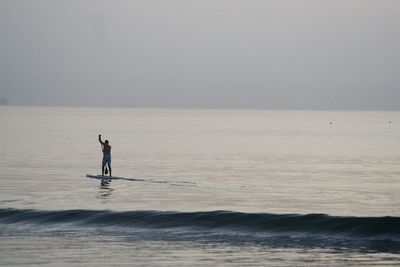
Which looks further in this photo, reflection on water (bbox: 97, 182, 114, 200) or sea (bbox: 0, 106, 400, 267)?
reflection on water (bbox: 97, 182, 114, 200)

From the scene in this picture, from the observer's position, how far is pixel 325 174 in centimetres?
5850

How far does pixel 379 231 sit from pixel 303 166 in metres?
37.2

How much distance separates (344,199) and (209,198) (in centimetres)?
739

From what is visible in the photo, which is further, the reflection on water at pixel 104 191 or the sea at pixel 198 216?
the reflection on water at pixel 104 191

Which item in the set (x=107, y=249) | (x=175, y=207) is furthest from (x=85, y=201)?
(x=107, y=249)

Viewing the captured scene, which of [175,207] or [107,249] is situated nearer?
[107,249]

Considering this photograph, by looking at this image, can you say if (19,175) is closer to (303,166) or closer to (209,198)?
(209,198)

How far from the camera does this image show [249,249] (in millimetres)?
25984

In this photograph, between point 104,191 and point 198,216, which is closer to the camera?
point 198,216

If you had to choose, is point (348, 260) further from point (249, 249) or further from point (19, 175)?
point (19, 175)

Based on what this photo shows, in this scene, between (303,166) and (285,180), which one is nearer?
(285,180)

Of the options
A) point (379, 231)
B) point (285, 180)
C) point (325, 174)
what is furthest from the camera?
point (325, 174)

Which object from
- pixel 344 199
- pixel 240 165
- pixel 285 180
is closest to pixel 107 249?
pixel 344 199

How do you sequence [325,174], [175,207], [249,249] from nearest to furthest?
[249,249] < [175,207] < [325,174]
